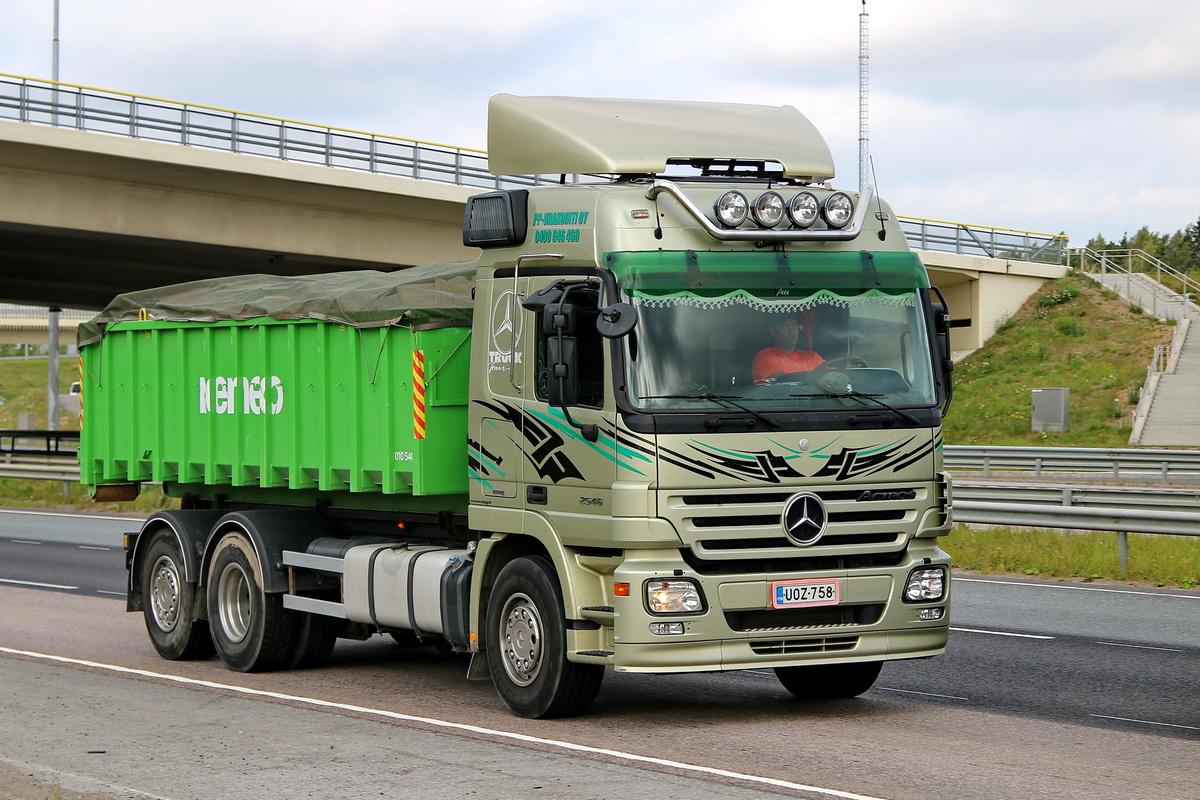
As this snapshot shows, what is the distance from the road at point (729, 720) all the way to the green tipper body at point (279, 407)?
4.78ft

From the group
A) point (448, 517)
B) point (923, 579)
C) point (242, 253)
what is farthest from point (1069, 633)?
point (242, 253)

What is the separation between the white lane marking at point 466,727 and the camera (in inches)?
288

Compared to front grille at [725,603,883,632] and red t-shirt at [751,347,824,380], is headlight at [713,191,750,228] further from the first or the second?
front grille at [725,603,883,632]

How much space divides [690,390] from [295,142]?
91.3 feet

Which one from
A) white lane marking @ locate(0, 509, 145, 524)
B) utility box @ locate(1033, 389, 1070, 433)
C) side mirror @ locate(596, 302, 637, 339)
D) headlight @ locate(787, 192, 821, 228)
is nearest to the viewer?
side mirror @ locate(596, 302, 637, 339)

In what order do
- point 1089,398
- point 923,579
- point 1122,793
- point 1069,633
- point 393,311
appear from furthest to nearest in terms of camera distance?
1. point 1089,398
2. point 1069,633
3. point 393,311
4. point 923,579
5. point 1122,793

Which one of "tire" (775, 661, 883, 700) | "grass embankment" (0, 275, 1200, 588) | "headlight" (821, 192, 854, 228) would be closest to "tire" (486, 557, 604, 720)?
"tire" (775, 661, 883, 700)

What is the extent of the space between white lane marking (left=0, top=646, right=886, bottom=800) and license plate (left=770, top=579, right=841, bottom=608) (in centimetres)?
120

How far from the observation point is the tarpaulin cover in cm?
1020

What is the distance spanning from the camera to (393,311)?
33.8 feet

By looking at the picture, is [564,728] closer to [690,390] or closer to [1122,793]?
[690,390]

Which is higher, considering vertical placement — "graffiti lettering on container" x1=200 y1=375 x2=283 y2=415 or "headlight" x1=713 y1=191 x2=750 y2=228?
"headlight" x1=713 y1=191 x2=750 y2=228

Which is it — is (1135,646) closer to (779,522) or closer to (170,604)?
(779,522)

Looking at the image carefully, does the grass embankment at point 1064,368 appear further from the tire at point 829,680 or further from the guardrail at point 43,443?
the tire at point 829,680
